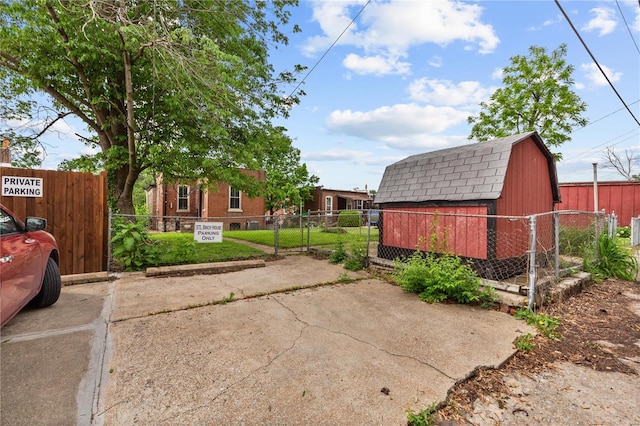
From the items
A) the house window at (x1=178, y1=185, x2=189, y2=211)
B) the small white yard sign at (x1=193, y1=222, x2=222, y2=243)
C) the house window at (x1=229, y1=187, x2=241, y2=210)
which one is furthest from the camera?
the house window at (x1=229, y1=187, x2=241, y2=210)

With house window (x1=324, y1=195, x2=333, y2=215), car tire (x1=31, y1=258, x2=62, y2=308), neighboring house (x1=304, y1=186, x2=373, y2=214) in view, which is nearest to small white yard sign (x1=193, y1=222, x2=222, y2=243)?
car tire (x1=31, y1=258, x2=62, y2=308)

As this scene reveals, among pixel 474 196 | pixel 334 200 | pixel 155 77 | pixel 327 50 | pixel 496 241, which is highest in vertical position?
pixel 327 50

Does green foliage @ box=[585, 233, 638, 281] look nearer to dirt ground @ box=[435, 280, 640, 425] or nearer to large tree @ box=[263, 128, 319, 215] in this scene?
dirt ground @ box=[435, 280, 640, 425]

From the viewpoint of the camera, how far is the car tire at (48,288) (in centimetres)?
366

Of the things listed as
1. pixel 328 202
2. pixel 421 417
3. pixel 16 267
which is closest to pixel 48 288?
pixel 16 267

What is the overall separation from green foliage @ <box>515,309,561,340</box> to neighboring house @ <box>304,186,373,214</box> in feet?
80.8

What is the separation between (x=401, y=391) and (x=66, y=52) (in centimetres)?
922

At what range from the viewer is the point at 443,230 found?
560 centimetres

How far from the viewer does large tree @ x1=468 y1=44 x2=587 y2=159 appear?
1439 centimetres

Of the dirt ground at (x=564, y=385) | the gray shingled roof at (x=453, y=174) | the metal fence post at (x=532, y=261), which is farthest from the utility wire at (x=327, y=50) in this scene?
the dirt ground at (x=564, y=385)

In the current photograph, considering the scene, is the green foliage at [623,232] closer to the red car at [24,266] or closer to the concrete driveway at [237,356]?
the concrete driveway at [237,356]

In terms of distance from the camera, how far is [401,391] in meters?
2.18

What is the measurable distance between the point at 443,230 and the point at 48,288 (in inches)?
246

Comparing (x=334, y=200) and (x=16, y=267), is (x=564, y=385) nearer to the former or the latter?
(x=16, y=267)
